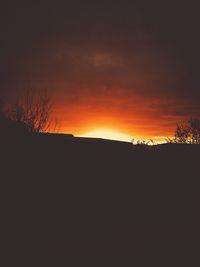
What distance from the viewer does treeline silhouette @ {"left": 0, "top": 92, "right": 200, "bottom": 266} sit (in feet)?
37.4

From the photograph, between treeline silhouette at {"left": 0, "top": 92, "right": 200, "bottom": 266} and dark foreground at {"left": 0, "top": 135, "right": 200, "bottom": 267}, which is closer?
dark foreground at {"left": 0, "top": 135, "right": 200, "bottom": 267}

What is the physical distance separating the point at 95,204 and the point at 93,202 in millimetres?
114

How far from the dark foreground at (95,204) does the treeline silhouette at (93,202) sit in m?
0.03

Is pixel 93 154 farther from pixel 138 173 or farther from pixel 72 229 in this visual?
pixel 72 229

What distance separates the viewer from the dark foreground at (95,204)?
11.2m

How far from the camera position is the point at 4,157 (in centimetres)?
1427

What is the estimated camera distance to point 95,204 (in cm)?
1459

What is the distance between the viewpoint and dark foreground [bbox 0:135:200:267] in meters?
11.2

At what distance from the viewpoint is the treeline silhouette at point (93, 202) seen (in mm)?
11393

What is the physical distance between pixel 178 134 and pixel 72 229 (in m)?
31.5

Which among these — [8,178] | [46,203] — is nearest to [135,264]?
[46,203]

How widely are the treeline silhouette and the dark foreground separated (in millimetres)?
31

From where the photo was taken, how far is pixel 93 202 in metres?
14.6

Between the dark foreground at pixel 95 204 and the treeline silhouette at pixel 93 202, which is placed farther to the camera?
the treeline silhouette at pixel 93 202
